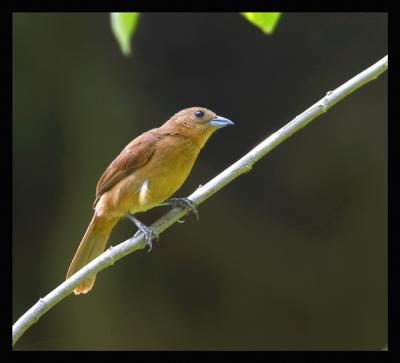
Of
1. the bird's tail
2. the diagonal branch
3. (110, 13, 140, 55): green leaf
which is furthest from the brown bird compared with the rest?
(110, 13, 140, 55): green leaf

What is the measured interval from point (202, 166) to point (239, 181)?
0.34 m

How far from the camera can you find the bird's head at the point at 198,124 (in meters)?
3.30

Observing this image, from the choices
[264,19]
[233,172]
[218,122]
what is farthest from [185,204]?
[264,19]

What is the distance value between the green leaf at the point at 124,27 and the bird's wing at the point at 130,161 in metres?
1.78

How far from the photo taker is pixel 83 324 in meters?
5.11

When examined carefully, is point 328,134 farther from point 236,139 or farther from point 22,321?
point 22,321

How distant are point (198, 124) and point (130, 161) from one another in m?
0.43

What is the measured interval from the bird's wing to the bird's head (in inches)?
6.2

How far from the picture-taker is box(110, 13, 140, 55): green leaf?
4.38 feet

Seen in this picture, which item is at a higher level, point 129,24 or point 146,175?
point 129,24

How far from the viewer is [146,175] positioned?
314 cm

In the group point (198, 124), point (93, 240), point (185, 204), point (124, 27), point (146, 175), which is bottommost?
point (93, 240)

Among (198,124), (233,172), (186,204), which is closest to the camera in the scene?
(233,172)

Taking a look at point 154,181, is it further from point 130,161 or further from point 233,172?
point 233,172
